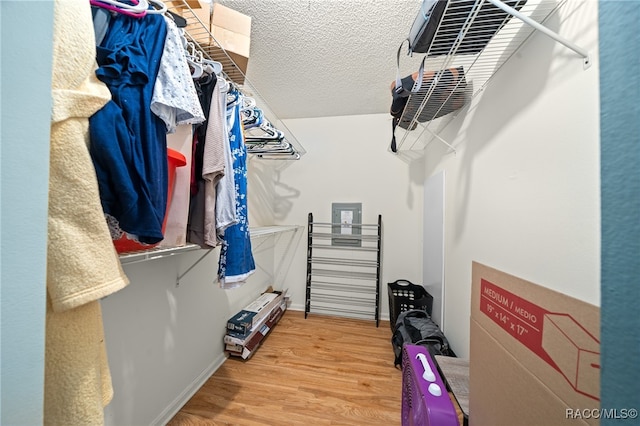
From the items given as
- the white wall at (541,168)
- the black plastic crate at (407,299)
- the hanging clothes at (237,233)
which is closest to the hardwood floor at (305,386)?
the black plastic crate at (407,299)

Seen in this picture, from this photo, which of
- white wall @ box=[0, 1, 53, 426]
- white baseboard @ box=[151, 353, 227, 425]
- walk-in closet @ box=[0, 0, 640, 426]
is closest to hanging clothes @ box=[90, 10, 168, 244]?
walk-in closet @ box=[0, 0, 640, 426]

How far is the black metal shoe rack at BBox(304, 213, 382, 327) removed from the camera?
2.22 meters

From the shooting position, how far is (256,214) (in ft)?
6.76

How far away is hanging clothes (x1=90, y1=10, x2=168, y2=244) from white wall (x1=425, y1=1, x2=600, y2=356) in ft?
3.56

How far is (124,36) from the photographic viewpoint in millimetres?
522

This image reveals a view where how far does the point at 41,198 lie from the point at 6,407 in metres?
0.26

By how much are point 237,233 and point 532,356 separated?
1036 millimetres

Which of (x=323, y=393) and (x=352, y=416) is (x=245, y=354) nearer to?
(x=323, y=393)

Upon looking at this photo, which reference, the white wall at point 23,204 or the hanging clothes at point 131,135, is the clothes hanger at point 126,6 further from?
the white wall at point 23,204

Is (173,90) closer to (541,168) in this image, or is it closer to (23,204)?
(23,204)

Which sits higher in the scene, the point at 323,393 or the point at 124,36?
the point at 124,36

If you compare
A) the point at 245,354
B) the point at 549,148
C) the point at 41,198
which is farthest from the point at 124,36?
the point at 245,354

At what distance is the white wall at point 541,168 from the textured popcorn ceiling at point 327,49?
0.68m

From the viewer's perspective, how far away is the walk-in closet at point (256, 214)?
285 millimetres
